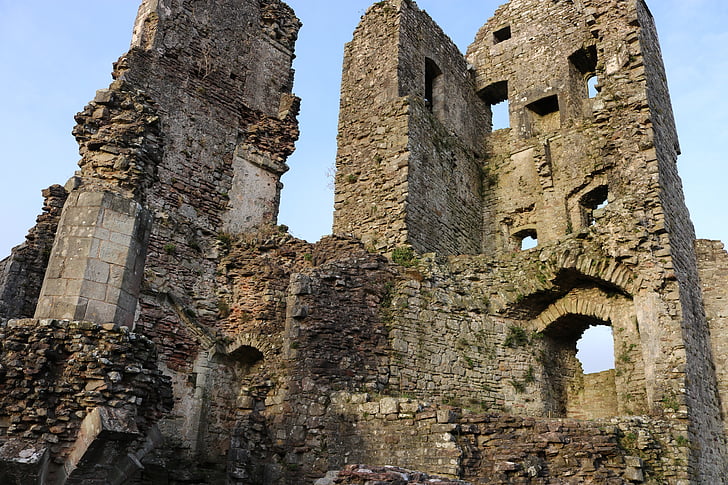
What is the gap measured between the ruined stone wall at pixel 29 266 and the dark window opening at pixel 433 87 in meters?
9.14

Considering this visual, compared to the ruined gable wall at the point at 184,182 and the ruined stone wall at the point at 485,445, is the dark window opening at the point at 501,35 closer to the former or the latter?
the ruined gable wall at the point at 184,182

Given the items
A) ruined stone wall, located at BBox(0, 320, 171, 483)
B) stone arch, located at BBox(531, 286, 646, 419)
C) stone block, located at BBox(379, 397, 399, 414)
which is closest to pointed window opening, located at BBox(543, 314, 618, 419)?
stone arch, located at BBox(531, 286, 646, 419)

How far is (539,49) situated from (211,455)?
528 inches

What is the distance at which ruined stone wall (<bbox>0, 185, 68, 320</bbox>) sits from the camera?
35.4ft

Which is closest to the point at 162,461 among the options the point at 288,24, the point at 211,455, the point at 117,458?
the point at 211,455

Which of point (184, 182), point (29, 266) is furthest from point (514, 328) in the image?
point (29, 266)

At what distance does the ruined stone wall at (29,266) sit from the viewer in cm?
1080

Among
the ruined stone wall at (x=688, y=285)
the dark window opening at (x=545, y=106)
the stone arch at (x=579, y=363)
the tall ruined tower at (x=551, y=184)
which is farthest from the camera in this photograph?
the dark window opening at (x=545, y=106)

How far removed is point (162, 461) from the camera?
10727mm

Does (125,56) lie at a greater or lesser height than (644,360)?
greater

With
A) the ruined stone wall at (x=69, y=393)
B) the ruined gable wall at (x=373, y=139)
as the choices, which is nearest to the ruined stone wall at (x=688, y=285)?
the ruined gable wall at (x=373, y=139)

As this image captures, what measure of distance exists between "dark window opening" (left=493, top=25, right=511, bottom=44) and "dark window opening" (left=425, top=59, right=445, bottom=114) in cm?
331

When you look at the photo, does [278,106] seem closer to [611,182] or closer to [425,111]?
[425,111]

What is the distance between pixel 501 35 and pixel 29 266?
1444 centimetres
